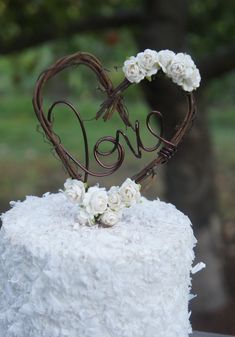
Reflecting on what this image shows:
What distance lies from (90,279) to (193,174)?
2.99 m

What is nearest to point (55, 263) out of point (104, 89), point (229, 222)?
point (104, 89)

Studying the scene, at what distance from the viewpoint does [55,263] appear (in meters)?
1.65

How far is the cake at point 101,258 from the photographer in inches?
65.1

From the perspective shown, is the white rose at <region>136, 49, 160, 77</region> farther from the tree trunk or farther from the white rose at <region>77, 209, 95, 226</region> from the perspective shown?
the tree trunk

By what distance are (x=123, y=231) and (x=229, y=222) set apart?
493 cm

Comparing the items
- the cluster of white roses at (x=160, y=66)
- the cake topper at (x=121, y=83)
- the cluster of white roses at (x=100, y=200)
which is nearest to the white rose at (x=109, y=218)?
the cluster of white roses at (x=100, y=200)

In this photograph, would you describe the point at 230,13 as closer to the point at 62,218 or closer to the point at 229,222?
the point at 229,222

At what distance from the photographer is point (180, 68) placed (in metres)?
1.84

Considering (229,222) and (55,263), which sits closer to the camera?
(55,263)

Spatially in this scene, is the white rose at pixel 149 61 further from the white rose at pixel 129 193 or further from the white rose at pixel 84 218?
the white rose at pixel 84 218

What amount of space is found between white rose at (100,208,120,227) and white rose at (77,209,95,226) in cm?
3

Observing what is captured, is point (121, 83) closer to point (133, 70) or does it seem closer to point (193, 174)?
point (133, 70)

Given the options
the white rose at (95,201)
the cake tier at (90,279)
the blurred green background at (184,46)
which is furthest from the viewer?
the blurred green background at (184,46)

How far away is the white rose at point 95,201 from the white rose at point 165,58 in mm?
350
